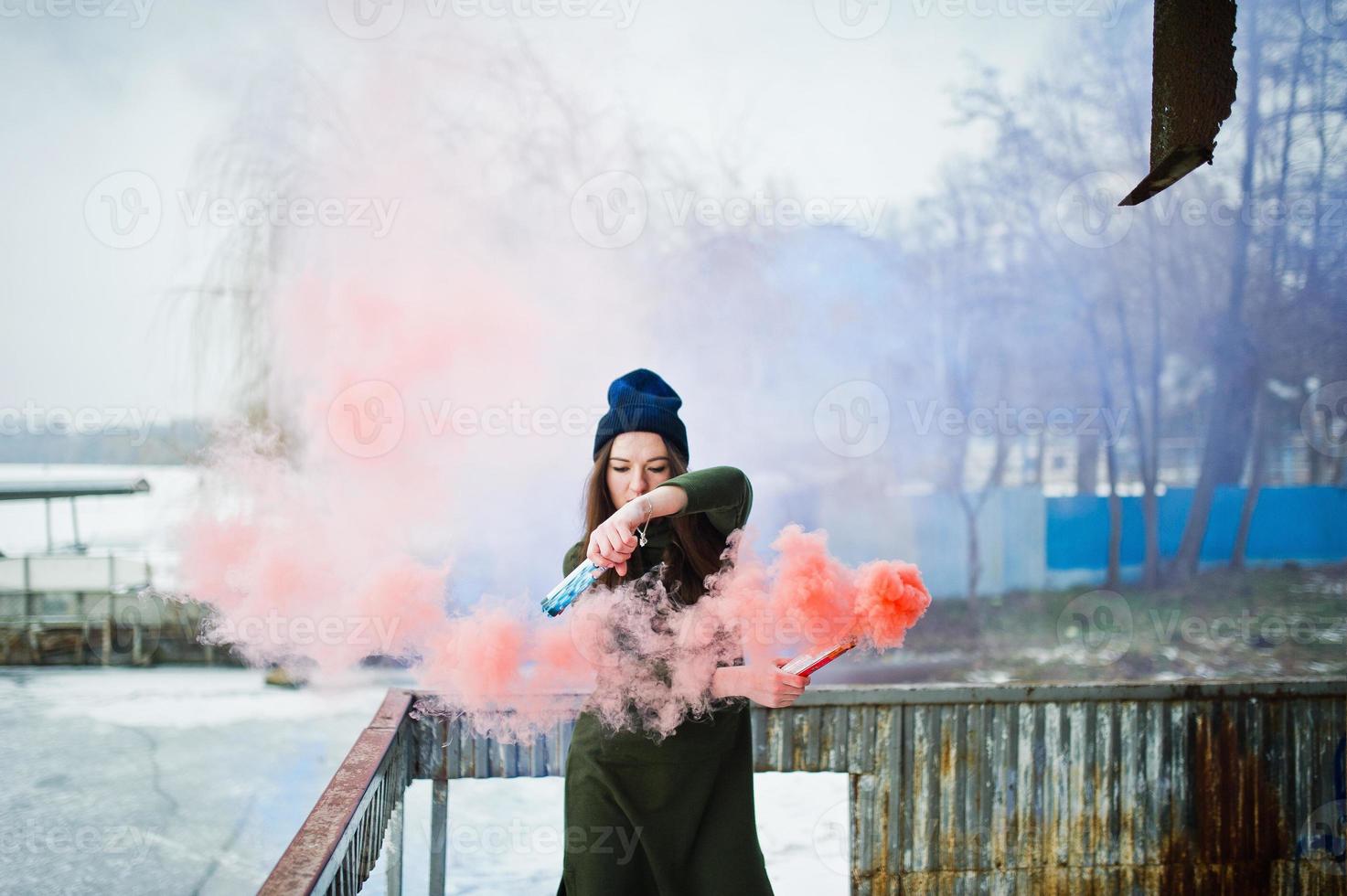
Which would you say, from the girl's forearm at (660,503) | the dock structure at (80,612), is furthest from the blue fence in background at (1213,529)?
the dock structure at (80,612)

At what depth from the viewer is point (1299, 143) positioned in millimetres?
11305

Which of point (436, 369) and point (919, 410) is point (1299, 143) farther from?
point (436, 369)

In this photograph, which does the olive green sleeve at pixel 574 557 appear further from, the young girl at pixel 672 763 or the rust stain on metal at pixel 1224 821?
the rust stain on metal at pixel 1224 821

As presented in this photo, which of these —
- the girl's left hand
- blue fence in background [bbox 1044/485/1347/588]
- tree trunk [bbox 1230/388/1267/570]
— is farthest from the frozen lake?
tree trunk [bbox 1230/388/1267/570]

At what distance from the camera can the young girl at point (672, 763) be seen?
192 centimetres

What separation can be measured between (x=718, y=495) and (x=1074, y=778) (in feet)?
8.47

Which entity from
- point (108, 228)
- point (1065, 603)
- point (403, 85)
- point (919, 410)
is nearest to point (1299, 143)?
point (919, 410)

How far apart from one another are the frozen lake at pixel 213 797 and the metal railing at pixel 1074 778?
3.90ft

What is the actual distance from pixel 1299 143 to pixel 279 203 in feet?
42.7

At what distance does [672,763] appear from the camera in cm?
199

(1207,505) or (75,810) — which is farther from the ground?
(1207,505)

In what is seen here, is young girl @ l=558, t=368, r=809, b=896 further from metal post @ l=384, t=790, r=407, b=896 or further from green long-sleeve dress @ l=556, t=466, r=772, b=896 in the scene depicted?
→ metal post @ l=384, t=790, r=407, b=896

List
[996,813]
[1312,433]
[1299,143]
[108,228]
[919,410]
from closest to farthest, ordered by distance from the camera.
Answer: [996,813] < [108,228] < [1299,143] < [1312,433] < [919,410]

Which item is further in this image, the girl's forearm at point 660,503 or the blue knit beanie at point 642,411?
the blue knit beanie at point 642,411
